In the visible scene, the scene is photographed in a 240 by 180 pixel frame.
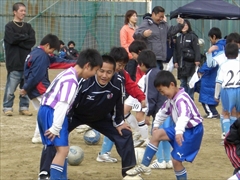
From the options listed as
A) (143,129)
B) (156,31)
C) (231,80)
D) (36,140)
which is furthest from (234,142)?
(156,31)

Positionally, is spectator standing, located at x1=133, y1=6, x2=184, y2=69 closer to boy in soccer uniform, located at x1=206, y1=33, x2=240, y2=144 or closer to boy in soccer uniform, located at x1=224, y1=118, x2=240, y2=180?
boy in soccer uniform, located at x1=206, y1=33, x2=240, y2=144

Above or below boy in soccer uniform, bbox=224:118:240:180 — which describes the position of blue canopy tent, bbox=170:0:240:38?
above

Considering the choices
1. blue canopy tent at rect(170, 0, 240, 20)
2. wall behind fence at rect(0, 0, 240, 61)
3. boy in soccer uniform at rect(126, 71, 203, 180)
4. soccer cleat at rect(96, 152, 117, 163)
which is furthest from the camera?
wall behind fence at rect(0, 0, 240, 61)

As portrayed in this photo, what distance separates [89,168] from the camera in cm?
839

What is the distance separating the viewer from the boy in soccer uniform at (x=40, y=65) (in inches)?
378

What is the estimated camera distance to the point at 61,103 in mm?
6359

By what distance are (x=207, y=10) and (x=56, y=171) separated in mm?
13255

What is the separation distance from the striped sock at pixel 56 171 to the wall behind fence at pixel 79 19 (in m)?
15.5

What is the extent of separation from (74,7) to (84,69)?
53.7 feet

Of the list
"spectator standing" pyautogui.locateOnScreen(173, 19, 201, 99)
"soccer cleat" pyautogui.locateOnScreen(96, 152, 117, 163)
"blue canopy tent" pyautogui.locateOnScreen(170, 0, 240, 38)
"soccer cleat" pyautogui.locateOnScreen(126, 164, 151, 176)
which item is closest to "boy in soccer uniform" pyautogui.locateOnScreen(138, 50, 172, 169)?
"soccer cleat" pyautogui.locateOnScreen(96, 152, 117, 163)

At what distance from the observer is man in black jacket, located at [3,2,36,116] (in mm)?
12180

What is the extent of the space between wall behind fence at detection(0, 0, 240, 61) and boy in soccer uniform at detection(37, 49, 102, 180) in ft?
50.8

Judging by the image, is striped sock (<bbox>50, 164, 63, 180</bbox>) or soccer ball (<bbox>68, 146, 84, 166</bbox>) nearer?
striped sock (<bbox>50, 164, 63, 180</bbox>)

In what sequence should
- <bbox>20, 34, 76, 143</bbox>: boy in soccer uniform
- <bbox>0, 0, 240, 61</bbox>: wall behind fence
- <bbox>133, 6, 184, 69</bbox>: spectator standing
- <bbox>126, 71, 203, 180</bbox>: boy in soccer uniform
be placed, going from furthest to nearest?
<bbox>0, 0, 240, 61</bbox>: wall behind fence → <bbox>133, 6, 184, 69</bbox>: spectator standing → <bbox>20, 34, 76, 143</bbox>: boy in soccer uniform → <bbox>126, 71, 203, 180</bbox>: boy in soccer uniform
